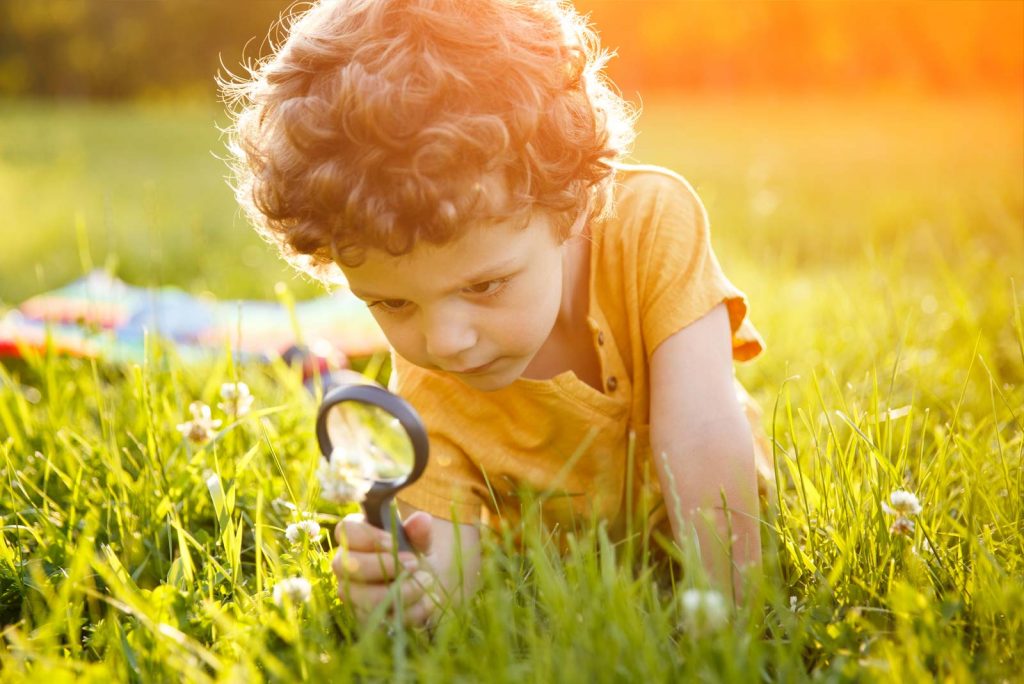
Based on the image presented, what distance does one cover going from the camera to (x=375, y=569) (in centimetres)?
146

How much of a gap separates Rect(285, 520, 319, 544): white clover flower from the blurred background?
83 cm

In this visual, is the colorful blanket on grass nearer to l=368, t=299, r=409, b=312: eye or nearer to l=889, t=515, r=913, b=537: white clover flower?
l=368, t=299, r=409, b=312: eye

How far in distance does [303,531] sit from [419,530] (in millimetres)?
186

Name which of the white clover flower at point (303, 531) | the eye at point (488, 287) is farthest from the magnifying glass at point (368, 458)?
the eye at point (488, 287)

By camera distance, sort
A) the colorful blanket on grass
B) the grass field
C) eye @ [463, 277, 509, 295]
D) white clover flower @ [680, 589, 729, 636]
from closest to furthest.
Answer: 1. white clover flower @ [680, 589, 729, 636]
2. the grass field
3. eye @ [463, 277, 509, 295]
4. the colorful blanket on grass

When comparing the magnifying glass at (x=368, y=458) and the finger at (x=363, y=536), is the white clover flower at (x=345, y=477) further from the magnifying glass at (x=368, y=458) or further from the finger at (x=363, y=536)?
the finger at (x=363, y=536)

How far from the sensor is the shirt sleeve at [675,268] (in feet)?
6.34

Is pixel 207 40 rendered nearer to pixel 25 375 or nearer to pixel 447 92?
pixel 25 375

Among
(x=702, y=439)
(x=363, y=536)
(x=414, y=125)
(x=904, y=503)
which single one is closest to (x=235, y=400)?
(x=363, y=536)

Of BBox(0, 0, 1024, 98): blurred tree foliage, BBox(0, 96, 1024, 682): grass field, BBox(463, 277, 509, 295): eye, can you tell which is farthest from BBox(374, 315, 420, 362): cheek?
BBox(0, 0, 1024, 98): blurred tree foliage

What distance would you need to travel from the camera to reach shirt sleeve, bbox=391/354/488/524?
1960mm

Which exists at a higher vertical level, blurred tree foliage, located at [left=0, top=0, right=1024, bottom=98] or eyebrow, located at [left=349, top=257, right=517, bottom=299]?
blurred tree foliage, located at [left=0, top=0, right=1024, bottom=98]

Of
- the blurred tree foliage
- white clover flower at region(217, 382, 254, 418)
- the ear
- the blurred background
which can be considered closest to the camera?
the ear

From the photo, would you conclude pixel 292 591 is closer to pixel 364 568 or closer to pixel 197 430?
pixel 364 568
